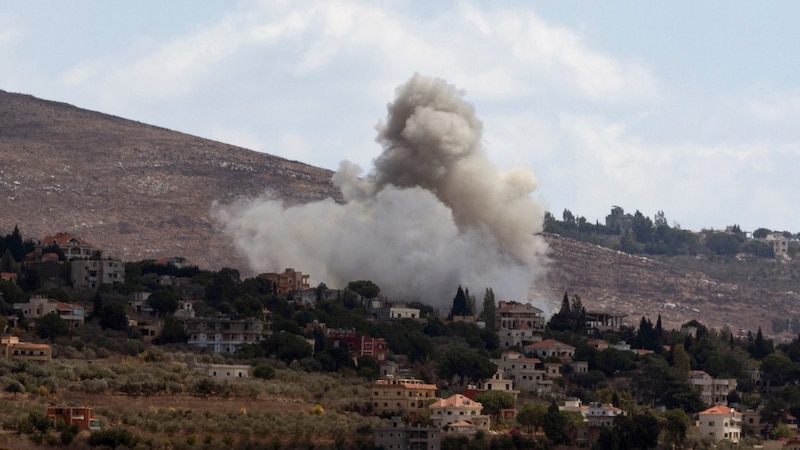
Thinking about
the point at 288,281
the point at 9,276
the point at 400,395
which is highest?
the point at 288,281

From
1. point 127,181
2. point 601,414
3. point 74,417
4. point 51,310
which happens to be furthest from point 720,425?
point 127,181

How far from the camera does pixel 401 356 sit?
115562mm

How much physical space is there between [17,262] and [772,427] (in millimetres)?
43197

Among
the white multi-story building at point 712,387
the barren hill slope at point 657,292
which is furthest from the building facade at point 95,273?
the barren hill slope at point 657,292

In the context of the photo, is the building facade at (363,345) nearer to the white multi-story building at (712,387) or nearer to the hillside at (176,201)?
the white multi-story building at (712,387)

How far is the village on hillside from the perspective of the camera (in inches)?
3819

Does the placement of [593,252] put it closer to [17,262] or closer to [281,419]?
[17,262]

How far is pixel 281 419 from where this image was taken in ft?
311

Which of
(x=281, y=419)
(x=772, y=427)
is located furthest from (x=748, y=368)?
(x=281, y=419)

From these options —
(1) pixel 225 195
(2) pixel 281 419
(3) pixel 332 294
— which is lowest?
(2) pixel 281 419

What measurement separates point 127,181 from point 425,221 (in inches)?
1876

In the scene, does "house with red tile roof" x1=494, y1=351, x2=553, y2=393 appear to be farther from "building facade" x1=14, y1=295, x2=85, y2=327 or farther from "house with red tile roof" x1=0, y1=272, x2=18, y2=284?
"house with red tile roof" x1=0, y1=272, x2=18, y2=284

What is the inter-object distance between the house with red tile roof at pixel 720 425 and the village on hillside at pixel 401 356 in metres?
0.13

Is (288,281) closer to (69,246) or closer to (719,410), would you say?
(69,246)
